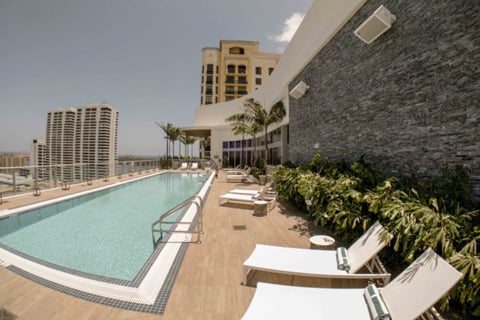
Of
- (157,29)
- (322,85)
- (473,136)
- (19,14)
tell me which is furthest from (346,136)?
(157,29)

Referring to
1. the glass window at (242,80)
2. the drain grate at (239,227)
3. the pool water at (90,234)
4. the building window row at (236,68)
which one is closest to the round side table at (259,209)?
the drain grate at (239,227)

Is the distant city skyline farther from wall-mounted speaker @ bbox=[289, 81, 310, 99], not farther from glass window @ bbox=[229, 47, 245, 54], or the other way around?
glass window @ bbox=[229, 47, 245, 54]

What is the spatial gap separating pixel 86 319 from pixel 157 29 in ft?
47.1

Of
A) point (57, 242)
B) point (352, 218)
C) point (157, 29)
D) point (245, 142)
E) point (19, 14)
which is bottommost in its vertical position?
point (57, 242)

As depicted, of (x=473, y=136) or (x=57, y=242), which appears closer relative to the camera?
(x=473, y=136)

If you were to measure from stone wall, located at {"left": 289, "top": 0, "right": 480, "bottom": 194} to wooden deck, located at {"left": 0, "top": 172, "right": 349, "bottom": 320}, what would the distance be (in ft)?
9.04

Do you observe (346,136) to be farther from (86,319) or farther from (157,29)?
(157,29)

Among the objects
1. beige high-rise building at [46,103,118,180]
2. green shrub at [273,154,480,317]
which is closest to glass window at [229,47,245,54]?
beige high-rise building at [46,103,118,180]

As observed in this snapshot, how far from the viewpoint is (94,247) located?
4.40 meters

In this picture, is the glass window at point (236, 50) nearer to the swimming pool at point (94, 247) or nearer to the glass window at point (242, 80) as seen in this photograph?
the glass window at point (242, 80)

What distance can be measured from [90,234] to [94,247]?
0.95 metres

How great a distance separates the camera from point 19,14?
5215mm

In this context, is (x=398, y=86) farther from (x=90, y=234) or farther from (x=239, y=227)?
(x=90, y=234)

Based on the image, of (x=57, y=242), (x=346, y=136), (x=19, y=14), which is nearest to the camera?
(x=57, y=242)
